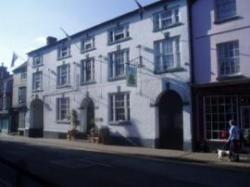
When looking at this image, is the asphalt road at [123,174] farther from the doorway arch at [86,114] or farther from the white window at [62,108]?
the white window at [62,108]

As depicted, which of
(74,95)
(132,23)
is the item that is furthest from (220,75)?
(74,95)

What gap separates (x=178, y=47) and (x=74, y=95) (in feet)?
38.0

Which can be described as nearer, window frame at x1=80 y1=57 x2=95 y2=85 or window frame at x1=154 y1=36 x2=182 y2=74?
window frame at x1=154 y1=36 x2=182 y2=74

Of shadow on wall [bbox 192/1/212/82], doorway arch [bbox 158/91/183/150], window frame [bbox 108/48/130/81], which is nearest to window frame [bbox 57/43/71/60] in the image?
window frame [bbox 108/48/130/81]

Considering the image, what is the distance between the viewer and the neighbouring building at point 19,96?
40.5 metres

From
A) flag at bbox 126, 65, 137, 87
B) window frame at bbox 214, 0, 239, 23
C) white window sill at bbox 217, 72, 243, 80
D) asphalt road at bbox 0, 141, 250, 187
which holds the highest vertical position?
window frame at bbox 214, 0, 239, 23

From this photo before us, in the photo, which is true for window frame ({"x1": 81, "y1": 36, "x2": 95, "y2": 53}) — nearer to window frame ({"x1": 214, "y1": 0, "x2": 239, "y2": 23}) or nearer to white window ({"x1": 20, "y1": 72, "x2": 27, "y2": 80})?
window frame ({"x1": 214, "y1": 0, "x2": 239, "y2": 23})

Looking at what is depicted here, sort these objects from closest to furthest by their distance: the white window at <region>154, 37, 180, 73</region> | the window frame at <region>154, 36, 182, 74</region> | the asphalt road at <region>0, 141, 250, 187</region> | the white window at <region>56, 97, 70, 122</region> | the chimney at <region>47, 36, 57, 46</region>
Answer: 1. the asphalt road at <region>0, 141, 250, 187</region>
2. the window frame at <region>154, 36, 182, 74</region>
3. the white window at <region>154, 37, 180, 73</region>
4. the white window at <region>56, 97, 70, 122</region>
5. the chimney at <region>47, 36, 57, 46</region>

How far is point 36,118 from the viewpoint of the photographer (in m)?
38.3

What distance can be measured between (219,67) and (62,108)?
54.6 feet

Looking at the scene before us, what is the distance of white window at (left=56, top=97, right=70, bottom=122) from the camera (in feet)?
107

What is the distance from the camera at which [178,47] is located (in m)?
23.0

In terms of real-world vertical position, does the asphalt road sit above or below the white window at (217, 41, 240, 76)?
below

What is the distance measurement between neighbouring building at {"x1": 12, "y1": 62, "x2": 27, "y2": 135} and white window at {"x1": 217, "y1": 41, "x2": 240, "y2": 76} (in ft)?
78.6
